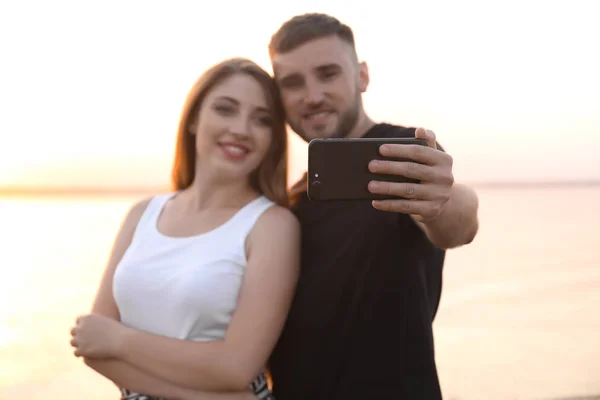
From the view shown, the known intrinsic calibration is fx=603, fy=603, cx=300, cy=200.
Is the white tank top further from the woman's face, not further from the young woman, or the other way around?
the woman's face

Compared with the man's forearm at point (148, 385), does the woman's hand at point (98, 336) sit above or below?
above

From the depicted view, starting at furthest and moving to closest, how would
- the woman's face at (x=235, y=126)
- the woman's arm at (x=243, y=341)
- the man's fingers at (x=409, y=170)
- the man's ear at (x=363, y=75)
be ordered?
the man's ear at (x=363, y=75), the woman's face at (x=235, y=126), the woman's arm at (x=243, y=341), the man's fingers at (x=409, y=170)

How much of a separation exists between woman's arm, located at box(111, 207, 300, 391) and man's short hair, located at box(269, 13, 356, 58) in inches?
26.1

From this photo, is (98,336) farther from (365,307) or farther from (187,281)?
(365,307)

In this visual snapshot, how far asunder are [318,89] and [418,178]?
2.49 feet


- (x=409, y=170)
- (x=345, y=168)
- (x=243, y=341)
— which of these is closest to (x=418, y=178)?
(x=409, y=170)

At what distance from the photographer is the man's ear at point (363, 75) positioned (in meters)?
2.23

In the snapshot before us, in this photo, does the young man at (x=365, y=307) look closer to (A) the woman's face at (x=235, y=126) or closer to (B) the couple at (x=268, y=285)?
(B) the couple at (x=268, y=285)

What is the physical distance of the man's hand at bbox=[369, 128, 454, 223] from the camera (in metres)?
1.36

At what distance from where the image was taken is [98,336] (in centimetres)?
175

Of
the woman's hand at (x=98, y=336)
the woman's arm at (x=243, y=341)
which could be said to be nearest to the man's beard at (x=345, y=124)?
the woman's arm at (x=243, y=341)

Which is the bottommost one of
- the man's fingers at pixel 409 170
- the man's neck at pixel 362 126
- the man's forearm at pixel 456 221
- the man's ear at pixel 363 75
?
the man's forearm at pixel 456 221

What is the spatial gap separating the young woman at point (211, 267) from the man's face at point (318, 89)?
6 centimetres

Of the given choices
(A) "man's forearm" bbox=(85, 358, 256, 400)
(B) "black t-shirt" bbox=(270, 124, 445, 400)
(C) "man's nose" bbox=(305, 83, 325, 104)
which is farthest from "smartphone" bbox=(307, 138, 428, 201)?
(A) "man's forearm" bbox=(85, 358, 256, 400)
